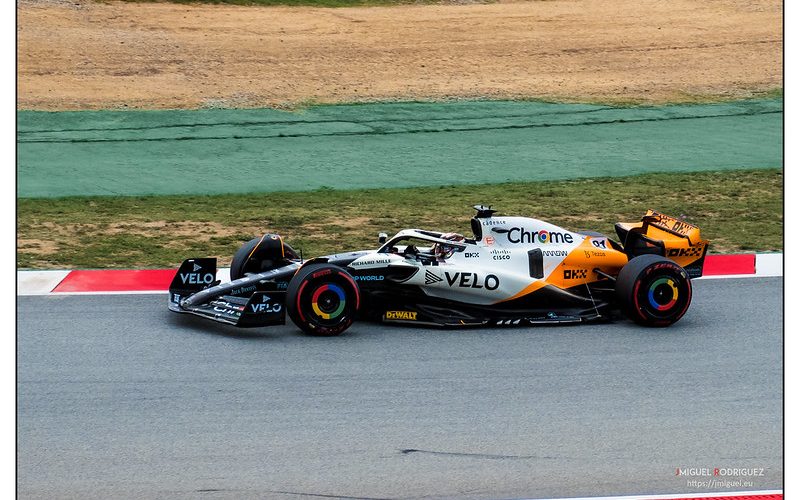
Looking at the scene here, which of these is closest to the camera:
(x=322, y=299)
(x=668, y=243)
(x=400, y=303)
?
(x=322, y=299)

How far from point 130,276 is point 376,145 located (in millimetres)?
7298

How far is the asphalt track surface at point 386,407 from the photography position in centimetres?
855

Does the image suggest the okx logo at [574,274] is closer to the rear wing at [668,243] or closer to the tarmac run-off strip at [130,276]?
the rear wing at [668,243]

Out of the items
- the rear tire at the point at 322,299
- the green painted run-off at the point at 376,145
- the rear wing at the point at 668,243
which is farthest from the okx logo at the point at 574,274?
the green painted run-off at the point at 376,145

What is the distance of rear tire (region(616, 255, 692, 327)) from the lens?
460 inches

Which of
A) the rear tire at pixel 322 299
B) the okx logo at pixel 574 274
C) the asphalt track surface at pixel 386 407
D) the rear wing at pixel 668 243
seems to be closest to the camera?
the asphalt track surface at pixel 386 407

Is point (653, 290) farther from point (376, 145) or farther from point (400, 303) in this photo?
point (376, 145)

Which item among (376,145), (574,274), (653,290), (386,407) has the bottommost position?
(386,407)

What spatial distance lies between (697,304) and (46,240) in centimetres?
801

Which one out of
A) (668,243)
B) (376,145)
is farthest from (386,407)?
(376,145)

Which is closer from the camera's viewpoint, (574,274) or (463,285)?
(463,285)

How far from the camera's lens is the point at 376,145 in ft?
65.9

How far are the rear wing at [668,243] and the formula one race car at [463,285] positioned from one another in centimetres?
17

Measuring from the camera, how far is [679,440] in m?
9.23
